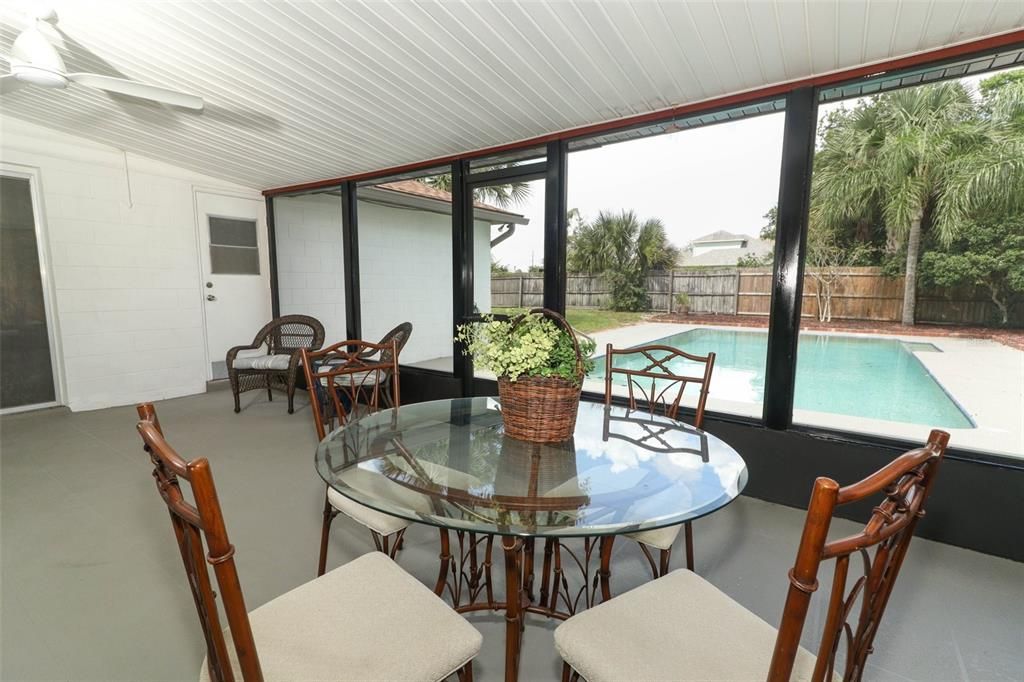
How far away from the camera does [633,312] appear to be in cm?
352

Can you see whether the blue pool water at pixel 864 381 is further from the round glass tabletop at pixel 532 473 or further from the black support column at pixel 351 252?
the black support column at pixel 351 252

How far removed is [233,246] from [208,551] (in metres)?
5.44

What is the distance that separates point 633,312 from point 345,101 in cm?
236

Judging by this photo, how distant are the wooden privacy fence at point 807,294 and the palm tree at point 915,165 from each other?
0.31 ft

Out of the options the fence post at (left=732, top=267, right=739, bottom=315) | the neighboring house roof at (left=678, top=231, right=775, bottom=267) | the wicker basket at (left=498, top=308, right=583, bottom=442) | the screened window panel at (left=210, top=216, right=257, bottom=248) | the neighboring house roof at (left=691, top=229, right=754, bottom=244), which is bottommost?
the wicker basket at (left=498, top=308, right=583, bottom=442)

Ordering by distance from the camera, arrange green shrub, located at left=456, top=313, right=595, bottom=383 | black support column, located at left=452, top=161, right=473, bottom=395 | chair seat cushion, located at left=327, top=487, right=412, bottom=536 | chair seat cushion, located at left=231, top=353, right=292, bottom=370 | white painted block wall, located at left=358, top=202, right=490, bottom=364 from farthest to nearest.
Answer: white painted block wall, located at left=358, top=202, right=490, bottom=364 < chair seat cushion, located at left=231, top=353, right=292, bottom=370 < black support column, located at left=452, top=161, right=473, bottom=395 < chair seat cushion, located at left=327, top=487, right=412, bottom=536 < green shrub, located at left=456, top=313, right=595, bottom=383

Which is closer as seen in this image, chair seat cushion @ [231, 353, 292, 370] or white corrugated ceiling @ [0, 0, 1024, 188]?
white corrugated ceiling @ [0, 0, 1024, 188]

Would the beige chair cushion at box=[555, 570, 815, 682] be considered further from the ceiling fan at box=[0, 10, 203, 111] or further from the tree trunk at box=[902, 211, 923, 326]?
the ceiling fan at box=[0, 10, 203, 111]

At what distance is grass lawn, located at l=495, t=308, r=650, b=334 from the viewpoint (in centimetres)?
353

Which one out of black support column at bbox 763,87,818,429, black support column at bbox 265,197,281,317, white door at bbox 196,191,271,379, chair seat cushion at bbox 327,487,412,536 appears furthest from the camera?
black support column at bbox 265,197,281,317

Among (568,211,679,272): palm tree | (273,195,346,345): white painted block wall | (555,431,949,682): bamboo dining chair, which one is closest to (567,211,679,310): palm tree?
(568,211,679,272): palm tree

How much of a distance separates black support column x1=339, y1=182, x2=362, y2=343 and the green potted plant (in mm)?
3506

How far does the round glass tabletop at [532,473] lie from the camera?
1.19 meters

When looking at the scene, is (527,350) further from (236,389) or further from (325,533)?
(236,389)
